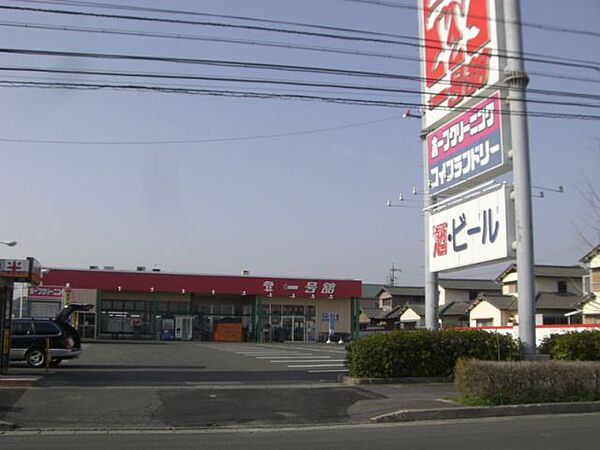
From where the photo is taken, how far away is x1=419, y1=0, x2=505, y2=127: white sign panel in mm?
16922

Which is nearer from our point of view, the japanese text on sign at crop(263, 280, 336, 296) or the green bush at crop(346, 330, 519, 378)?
the green bush at crop(346, 330, 519, 378)

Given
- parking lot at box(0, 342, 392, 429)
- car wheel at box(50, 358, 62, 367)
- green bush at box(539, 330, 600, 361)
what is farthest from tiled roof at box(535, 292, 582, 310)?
car wheel at box(50, 358, 62, 367)

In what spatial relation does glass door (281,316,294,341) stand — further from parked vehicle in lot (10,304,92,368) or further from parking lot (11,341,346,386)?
parked vehicle in lot (10,304,92,368)

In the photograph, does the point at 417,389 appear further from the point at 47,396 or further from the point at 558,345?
the point at 47,396

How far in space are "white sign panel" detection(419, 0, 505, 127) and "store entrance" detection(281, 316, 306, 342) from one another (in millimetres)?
38029

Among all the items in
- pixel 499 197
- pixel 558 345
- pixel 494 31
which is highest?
pixel 494 31

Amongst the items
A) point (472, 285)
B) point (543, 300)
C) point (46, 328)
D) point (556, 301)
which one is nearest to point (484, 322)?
point (543, 300)

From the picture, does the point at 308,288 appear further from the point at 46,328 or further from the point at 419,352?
the point at 419,352

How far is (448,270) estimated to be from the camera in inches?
773

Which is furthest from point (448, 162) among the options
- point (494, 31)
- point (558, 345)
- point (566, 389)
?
point (566, 389)

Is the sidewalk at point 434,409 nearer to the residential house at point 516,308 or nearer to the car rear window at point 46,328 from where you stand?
the car rear window at point 46,328

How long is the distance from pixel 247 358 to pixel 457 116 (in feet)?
49.3

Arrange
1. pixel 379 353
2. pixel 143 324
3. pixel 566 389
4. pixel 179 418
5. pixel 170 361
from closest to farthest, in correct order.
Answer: pixel 179 418 < pixel 566 389 < pixel 379 353 < pixel 170 361 < pixel 143 324

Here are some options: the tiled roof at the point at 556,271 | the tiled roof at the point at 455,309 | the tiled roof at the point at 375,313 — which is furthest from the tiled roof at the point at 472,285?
the tiled roof at the point at 556,271
